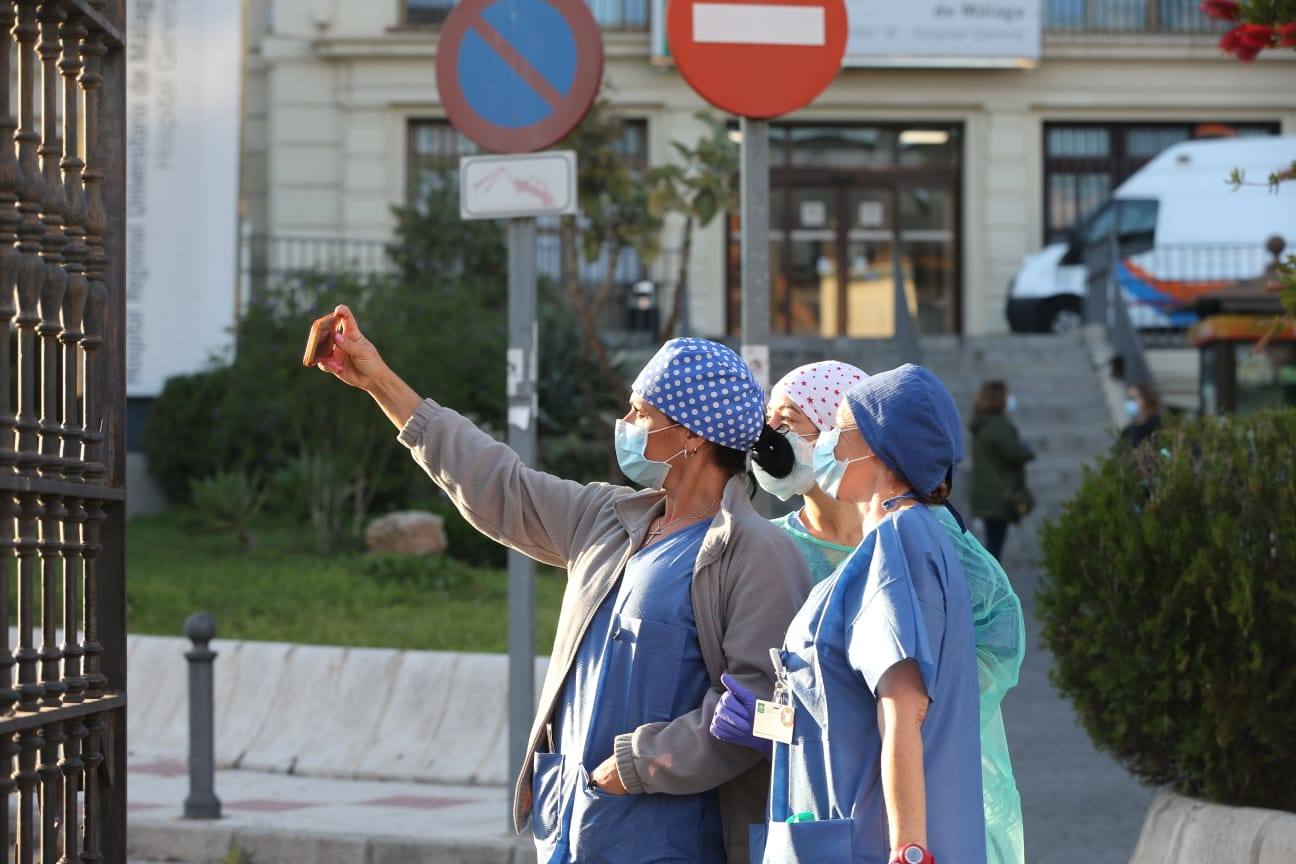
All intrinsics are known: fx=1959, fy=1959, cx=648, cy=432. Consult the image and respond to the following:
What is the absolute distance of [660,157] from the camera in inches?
1094

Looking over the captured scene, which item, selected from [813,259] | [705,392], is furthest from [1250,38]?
[813,259]

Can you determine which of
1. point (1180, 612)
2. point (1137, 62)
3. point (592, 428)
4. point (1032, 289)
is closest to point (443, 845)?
point (1180, 612)

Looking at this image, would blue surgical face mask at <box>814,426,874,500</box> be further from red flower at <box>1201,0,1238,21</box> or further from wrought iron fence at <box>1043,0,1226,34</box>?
wrought iron fence at <box>1043,0,1226,34</box>

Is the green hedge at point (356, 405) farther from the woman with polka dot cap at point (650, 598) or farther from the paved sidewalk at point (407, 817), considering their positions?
the woman with polka dot cap at point (650, 598)

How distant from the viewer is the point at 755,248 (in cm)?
692

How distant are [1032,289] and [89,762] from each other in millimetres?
23529

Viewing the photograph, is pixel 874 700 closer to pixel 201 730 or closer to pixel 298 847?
pixel 298 847

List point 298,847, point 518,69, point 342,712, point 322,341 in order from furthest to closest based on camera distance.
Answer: point 342,712 < point 298,847 < point 518,69 < point 322,341

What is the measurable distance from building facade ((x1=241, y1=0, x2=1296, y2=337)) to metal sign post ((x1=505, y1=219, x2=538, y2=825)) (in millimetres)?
19792

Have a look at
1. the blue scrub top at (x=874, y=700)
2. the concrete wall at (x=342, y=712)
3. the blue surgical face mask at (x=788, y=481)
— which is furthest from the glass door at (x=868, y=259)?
the blue scrub top at (x=874, y=700)

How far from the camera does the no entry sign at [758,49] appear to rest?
22.1 ft

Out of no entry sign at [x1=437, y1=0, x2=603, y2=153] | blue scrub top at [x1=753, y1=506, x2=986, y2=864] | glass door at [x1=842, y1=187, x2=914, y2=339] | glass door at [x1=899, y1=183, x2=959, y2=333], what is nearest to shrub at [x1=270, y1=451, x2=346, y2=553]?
no entry sign at [x1=437, y1=0, x2=603, y2=153]

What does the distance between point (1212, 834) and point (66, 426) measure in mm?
3614

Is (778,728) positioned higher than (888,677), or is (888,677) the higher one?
(888,677)
